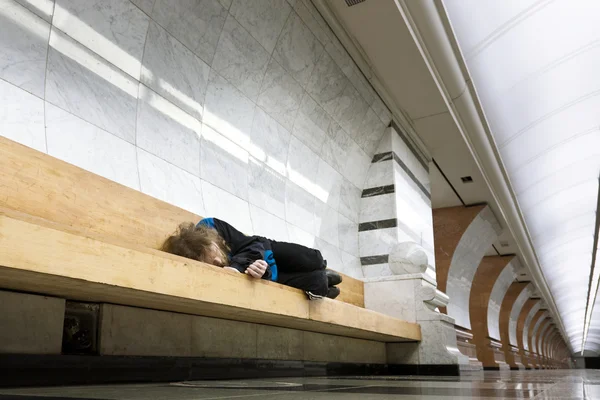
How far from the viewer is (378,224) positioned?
7297mm

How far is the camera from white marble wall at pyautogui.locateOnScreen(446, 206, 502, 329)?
11508 mm

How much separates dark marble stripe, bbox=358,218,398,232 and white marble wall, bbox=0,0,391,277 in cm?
38

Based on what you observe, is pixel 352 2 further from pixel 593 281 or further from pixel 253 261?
pixel 593 281

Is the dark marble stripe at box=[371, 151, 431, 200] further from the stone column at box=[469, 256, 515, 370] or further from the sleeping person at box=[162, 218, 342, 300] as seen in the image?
the stone column at box=[469, 256, 515, 370]

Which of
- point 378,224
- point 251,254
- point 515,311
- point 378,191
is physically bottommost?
point 251,254

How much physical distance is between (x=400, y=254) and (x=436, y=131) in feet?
7.40

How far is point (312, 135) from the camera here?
607 centimetres

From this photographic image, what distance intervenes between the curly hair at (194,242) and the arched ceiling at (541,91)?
4091 mm

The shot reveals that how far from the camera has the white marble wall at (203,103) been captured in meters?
3.01

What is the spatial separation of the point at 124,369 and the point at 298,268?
A: 141cm

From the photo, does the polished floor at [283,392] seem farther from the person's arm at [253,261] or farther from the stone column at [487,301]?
the stone column at [487,301]

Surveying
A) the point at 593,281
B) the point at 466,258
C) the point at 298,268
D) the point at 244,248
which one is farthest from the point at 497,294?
the point at 244,248

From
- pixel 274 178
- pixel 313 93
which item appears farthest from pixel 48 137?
pixel 313 93

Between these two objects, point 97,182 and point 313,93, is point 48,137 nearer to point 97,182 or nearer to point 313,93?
point 97,182
